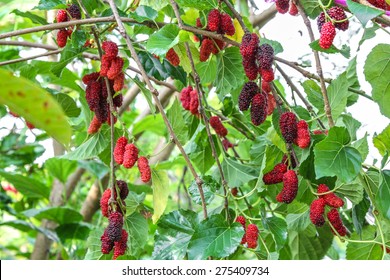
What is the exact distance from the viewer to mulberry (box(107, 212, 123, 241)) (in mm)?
647

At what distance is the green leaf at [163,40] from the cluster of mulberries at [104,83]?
55 mm

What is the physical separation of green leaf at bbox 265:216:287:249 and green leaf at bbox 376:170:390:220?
141 millimetres

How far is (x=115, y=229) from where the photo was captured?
65 centimetres

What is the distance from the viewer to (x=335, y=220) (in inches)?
28.8

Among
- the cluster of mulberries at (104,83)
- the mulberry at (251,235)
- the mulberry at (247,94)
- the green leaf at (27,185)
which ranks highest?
the cluster of mulberries at (104,83)

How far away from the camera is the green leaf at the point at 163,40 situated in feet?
2.23

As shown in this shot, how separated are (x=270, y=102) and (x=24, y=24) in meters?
0.76

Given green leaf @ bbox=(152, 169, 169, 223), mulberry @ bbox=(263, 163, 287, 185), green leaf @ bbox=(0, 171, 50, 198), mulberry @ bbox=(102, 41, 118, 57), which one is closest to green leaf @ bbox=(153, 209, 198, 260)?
green leaf @ bbox=(152, 169, 169, 223)

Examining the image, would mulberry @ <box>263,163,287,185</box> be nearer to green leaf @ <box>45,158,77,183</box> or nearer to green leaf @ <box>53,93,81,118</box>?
green leaf @ <box>53,93,81,118</box>

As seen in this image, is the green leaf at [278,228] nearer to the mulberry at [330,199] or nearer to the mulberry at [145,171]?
the mulberry at [330,199]

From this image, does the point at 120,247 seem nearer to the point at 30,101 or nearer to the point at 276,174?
the point at 276,174

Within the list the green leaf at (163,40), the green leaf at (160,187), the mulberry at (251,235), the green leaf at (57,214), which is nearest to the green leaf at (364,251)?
the mulberry at (251,235)

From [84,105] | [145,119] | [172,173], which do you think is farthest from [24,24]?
[172,173]

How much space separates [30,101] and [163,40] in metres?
0.48
